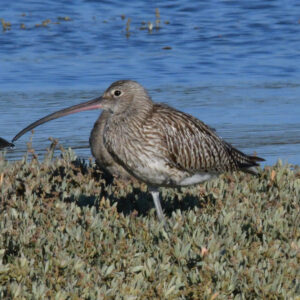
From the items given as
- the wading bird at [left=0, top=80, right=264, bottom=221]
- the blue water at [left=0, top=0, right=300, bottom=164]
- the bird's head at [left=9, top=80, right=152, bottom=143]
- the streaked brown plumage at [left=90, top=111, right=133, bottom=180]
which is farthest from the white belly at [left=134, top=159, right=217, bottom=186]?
the blue water at [left=0, top=0, right=300, bottom=164]

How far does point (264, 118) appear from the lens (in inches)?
554

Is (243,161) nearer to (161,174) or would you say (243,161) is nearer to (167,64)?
(161,174)

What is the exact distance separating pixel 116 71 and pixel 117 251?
9.70m

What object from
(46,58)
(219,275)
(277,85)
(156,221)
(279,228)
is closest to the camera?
(219,275)

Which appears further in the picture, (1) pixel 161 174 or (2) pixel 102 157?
(2) pixel 102 157

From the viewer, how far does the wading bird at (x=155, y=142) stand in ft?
28.1

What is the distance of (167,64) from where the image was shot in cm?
1791

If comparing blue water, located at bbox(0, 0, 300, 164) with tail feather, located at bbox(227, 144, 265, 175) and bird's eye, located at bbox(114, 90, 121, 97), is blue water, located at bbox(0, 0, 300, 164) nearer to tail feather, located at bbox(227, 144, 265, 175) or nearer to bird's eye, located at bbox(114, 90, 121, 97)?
tail feather, located at bbox(227, 144, 265, 175)

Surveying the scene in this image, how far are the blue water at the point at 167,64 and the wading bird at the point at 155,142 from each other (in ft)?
11.3

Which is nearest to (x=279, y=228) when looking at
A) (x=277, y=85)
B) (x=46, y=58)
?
(x=277, y=85)

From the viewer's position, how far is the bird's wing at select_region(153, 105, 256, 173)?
8.80 meters

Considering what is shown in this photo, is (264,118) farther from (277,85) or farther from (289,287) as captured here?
(289,287)

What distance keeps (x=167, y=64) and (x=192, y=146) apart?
8.96 meters

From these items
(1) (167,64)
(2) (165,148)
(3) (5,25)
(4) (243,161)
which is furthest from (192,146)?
(3) (5,25)
